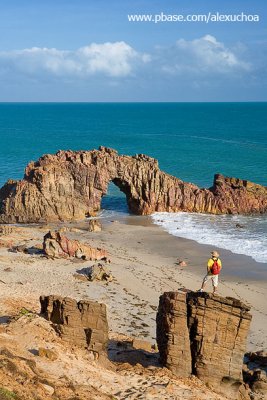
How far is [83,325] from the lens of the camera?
17.5 metres

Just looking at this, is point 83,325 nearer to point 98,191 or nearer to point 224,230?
point 224,230

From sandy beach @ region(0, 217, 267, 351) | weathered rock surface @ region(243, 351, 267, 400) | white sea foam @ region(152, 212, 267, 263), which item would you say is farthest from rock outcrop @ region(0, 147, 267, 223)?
weathered rock surface @ region(243, 351, 267, 400)

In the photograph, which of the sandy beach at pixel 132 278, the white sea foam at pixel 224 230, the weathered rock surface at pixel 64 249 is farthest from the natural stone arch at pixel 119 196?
the weathered rock surface at pixel 64 249

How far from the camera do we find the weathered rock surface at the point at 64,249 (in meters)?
31.1

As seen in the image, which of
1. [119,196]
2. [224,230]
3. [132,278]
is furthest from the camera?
[119,196]

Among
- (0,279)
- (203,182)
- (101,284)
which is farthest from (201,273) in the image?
(203,182)

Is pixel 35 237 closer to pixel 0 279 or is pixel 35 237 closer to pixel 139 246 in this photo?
pixel 139 246

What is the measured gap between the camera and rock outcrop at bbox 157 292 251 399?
1666 centimetres

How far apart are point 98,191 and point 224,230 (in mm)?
11965

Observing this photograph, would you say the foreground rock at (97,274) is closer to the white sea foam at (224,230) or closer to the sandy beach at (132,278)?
the sandy beach at (132,278)

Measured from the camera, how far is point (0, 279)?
2628cm

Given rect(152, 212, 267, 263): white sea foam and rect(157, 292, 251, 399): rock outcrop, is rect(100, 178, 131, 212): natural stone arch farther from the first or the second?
rect(157, 292, 251, 399): rock outcrop

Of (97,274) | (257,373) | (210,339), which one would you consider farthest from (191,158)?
(210,339)

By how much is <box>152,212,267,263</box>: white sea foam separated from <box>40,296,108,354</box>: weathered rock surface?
722 inches
